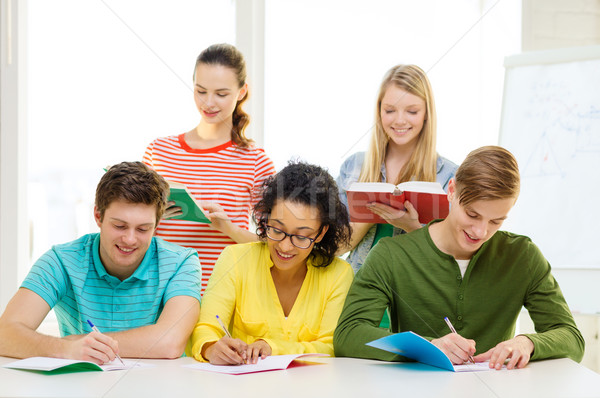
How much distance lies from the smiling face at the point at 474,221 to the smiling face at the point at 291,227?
0.37 metres

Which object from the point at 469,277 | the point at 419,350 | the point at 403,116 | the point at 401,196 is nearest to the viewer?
the point at 419,350

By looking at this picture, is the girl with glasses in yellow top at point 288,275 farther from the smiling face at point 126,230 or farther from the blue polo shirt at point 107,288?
the smiling face at point 126,230

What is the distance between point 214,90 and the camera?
2.15 m

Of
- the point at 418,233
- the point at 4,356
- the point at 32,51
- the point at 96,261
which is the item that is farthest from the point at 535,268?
the point at 32,51

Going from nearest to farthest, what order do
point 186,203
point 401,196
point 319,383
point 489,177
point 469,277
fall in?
point 319,383, point 489,177, point 469,277, point 401,196, point 186,203

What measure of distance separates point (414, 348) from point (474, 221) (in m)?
0.39

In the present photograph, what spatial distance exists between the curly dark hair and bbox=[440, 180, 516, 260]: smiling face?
33cm

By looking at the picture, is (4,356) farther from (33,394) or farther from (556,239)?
(556,239)

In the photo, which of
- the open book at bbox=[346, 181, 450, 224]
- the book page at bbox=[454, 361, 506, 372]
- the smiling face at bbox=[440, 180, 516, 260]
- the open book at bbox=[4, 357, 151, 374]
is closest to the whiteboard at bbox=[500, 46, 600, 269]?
the open book at bbox=[346, 181, 450, 224]

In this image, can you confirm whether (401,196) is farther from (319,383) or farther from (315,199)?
(319,383)

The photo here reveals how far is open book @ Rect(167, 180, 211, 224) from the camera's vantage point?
72.9 inches

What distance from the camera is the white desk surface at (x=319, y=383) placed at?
115cm

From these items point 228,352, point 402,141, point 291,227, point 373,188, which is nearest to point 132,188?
point 291,227

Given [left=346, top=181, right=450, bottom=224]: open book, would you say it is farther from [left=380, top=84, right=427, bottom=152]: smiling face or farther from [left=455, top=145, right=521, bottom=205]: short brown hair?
[left=380, top=84, right=427, bottom=152]: smiling face
